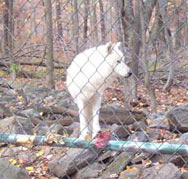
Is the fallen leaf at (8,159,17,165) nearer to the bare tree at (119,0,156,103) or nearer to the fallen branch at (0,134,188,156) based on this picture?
the fallen branch at (0,134,188,156)

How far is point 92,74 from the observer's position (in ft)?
12.2

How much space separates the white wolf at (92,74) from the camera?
3744mm

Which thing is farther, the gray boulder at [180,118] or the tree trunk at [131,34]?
the tree trunk at [131,34]

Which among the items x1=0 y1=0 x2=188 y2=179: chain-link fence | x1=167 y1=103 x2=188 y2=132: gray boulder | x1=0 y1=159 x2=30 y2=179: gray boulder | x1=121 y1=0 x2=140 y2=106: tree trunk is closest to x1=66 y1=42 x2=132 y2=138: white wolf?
x1=0 y1=0 x2=188 y2=179: chain-link fence

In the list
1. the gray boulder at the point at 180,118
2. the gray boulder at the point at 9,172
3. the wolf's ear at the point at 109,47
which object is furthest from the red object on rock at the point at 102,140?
the wolf's ear at the point at 109,47

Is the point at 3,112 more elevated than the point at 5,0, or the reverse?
the point at 5,0

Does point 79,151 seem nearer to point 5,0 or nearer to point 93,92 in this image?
point 93,92

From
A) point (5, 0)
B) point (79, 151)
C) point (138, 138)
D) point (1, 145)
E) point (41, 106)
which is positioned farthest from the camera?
point (5, 0)

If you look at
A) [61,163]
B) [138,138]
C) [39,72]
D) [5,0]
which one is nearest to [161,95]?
[39,72]

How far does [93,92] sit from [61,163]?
157 centimetres

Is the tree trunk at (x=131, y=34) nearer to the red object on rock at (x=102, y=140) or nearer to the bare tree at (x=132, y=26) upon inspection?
the bare tree at (x=132, y=26)

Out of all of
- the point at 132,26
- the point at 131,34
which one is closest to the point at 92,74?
the point at 132,26

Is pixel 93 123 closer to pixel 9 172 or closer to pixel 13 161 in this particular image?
pixel 13 161

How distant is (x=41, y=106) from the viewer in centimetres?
505
